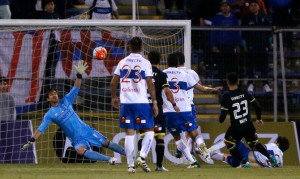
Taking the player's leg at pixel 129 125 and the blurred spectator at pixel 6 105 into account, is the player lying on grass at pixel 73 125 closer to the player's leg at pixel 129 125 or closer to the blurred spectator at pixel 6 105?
the blurred spectator at pixel 6 105

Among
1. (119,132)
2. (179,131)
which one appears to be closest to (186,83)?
(179,131)

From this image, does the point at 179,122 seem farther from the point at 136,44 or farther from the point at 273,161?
the point at 136,44

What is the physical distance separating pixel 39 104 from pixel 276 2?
7838mm

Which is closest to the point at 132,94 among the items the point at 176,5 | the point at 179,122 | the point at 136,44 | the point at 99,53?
the point at 136,44

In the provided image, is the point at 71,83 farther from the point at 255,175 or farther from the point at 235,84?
the point at 255,175

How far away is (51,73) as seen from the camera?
24312 mm

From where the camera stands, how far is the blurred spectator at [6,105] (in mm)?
24141

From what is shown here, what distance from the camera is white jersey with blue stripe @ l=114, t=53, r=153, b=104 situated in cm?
1838

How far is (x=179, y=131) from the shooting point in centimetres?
2180

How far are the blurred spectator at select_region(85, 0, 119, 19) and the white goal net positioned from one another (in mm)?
1535

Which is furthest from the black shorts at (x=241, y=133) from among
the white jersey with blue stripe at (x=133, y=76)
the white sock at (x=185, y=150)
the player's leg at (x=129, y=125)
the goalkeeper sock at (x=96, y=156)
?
the player's leg at (x=129, y=125)

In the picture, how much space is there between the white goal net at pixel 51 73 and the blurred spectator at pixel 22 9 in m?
1.99

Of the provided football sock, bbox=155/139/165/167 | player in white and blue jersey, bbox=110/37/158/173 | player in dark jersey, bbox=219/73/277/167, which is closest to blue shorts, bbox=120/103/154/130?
player in white and blue jersey, bbox=110/37/158/173

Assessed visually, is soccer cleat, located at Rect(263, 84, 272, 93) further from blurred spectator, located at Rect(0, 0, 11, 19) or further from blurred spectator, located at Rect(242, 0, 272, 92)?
blurred spectator, located at Rect(0, 0, 11, 19)
